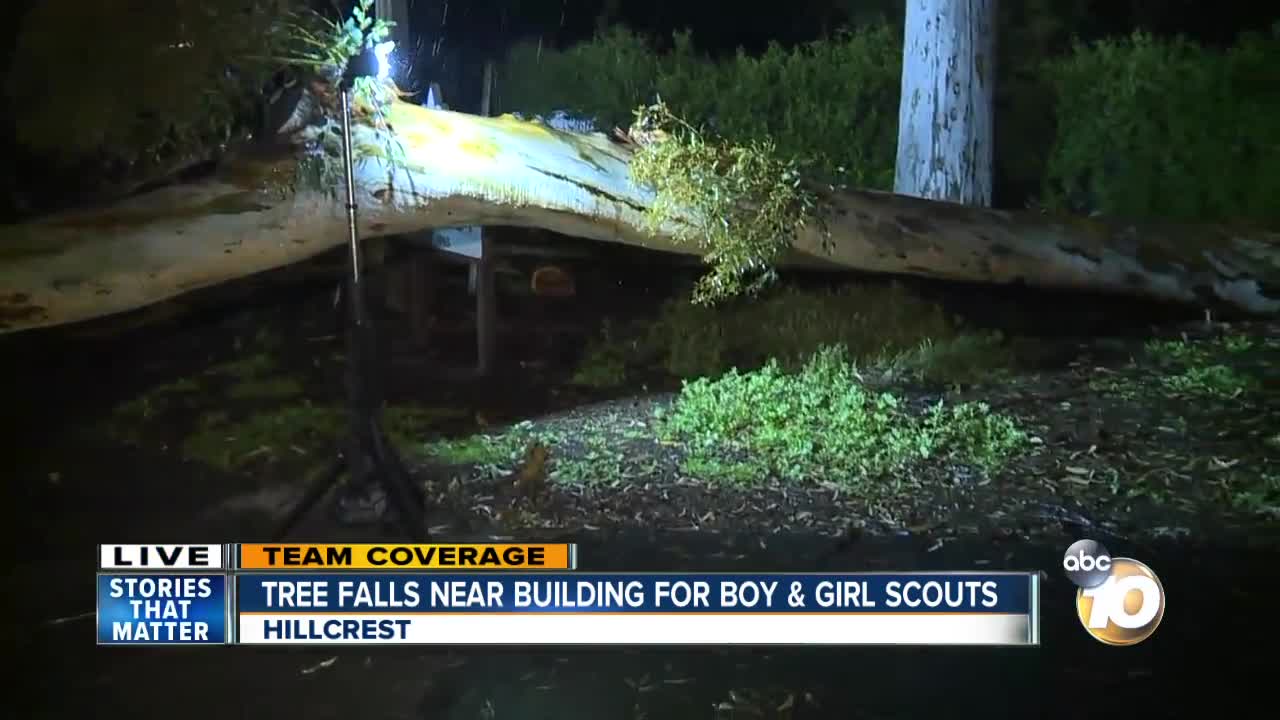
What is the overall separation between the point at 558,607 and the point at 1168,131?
2.27 m

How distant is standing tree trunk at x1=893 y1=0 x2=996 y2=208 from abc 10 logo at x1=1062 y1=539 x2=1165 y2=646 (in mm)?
Result: 1279

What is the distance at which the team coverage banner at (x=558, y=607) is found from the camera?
8.47 ft

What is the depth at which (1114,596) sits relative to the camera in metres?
2.60

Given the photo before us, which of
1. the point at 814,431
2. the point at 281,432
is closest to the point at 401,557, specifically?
the point at 281,432

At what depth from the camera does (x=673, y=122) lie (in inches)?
119

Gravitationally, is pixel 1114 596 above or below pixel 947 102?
below

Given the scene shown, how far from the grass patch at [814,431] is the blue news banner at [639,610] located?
364 millimetres

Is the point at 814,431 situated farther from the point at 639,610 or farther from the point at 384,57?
Answer: the point at 384,57

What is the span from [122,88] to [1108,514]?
2695 millimetres

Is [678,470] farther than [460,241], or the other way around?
[460,241]

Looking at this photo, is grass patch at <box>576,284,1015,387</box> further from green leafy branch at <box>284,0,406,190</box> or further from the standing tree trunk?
green leafy branch at <box>284,0,406,190</box>

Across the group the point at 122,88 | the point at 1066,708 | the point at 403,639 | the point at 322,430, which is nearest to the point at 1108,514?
the point at 1066,708

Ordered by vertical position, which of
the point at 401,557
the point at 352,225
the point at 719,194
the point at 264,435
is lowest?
the point at 401,557

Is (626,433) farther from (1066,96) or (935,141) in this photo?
(1066,96)
